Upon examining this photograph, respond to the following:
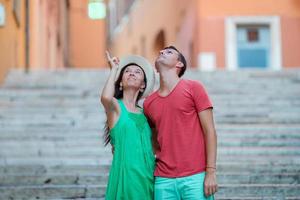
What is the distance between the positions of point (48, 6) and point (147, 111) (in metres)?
16.5

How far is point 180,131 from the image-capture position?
367 centimetres

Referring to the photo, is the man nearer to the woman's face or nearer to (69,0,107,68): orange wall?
the woman's face

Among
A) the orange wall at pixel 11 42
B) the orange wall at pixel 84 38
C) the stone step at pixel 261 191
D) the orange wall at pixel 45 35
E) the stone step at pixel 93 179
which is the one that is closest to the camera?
the stone step at pixel 261 191

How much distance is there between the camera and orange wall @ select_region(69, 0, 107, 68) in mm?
29544

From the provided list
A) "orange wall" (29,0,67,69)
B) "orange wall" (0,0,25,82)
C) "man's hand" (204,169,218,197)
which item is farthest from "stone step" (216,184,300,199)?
"orange wall" (29,0,67,69)

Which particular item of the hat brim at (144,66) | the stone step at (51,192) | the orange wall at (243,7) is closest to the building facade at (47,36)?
the orange wall at (243,7)

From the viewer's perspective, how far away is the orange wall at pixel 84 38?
2954 centimetres

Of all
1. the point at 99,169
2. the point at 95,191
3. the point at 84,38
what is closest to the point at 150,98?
the point at 95,191

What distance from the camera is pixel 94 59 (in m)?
29.5

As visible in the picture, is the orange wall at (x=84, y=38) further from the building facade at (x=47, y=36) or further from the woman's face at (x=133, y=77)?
the woman's face at (x=133, y=77)

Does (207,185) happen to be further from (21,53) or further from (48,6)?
(48,6)

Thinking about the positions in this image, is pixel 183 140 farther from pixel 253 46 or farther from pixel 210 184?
pixel 253 46

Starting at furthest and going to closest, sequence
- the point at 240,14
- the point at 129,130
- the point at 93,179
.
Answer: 1. the point at 240,14
2. the point at 93,179
3. the point at 129,130

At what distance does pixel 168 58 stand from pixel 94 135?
3.73 m
